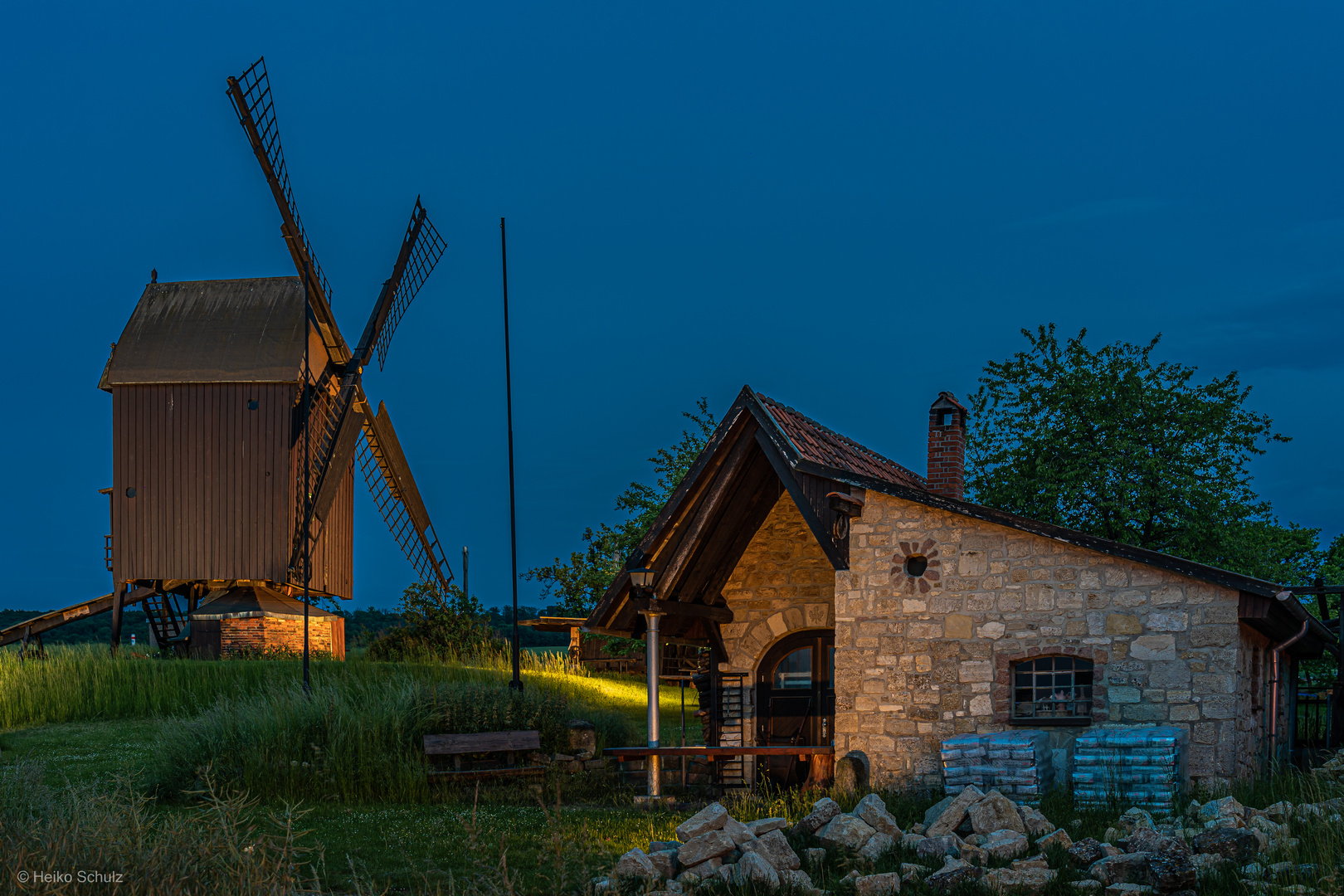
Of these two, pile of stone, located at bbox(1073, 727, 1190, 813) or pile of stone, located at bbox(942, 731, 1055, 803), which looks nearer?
pile of stone, located at bbox(1073, 727, 1190, 813)

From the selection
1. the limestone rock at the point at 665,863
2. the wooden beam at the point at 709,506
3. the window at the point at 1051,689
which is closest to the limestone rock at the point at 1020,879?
the limestone rock at the point at 665,863

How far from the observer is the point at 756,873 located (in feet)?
27.1

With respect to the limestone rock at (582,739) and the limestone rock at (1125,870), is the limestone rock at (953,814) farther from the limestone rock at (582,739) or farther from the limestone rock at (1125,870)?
the limestone rock at (582,739)

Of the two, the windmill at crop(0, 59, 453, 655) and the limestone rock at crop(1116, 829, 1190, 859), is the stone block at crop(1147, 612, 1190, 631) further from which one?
the windmill at crop(0, 59, 453, 655)

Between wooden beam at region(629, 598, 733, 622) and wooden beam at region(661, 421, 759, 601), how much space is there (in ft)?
0.57

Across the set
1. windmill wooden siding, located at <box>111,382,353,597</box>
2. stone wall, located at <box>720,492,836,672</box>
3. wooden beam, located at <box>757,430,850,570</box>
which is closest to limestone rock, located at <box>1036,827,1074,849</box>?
wooden beam, located at <box>757,430,850,570</box>

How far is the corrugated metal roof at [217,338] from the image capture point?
26.6 meters

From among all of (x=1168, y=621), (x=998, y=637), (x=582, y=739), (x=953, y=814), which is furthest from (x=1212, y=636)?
Result: (x=582, y=739)

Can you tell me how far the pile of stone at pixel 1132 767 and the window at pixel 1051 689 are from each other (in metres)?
0.68

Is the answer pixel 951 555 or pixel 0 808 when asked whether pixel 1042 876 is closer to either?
pixel 951 555

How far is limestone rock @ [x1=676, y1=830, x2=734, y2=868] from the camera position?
8.71m

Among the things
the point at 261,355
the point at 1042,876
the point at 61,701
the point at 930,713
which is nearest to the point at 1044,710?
the point at 930,713

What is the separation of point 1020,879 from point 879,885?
37.7 inches

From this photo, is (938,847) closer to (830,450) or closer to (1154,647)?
(1154,647)
